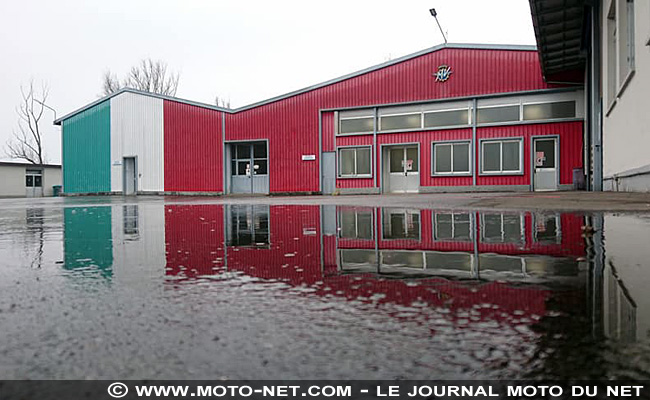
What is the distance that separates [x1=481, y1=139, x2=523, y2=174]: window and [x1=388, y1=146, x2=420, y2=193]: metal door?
300 cm

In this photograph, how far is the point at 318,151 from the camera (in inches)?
986

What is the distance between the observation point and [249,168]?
90.6 feet

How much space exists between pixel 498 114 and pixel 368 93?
19.5 feet

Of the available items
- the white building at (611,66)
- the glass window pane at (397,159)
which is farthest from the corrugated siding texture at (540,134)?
the glass window pane at (397,159)

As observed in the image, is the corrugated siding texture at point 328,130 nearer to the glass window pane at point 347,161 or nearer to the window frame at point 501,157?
the glass window pane at point 347,161

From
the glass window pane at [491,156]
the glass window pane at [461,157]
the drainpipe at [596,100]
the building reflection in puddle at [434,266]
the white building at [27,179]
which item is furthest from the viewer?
the white building at [27,179]

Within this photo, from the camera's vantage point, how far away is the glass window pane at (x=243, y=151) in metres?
27.8

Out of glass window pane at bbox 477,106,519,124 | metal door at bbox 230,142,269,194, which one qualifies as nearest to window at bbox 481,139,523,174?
glass window pane at bbox 477,106,519,124

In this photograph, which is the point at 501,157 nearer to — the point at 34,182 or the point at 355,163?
the point at 355,163

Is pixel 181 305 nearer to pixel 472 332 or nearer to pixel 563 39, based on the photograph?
pixel 472 332

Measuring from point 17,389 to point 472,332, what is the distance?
0.80 metres

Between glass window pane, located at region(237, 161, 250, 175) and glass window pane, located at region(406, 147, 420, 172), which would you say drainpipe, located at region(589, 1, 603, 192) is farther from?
glass window pane, located at region(237, 161, 250, 175)


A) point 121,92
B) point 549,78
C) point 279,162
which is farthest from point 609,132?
point 121,92

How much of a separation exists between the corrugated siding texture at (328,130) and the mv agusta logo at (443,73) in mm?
5388
